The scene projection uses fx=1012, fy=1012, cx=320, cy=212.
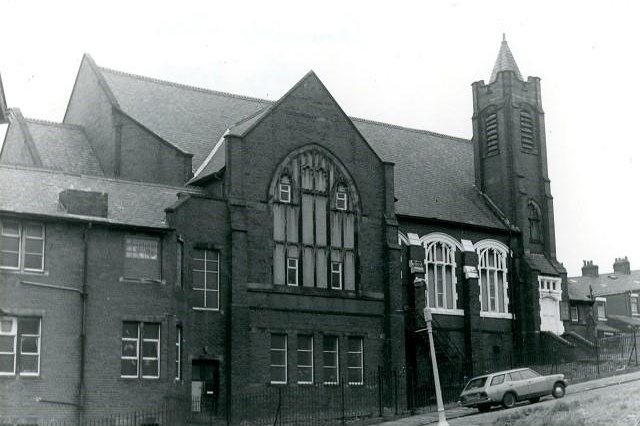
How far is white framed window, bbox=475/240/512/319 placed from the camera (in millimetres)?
49969

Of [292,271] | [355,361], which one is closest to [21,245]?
[292,271]

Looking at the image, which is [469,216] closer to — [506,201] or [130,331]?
[506,201]

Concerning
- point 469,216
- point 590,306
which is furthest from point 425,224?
point 590,306

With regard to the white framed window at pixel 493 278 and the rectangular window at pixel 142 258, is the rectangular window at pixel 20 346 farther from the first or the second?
the white framed window at pixel 493 278

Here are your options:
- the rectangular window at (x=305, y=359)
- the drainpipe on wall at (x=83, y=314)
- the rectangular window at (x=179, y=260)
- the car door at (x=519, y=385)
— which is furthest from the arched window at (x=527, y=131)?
the drainpipe on wall at (x=83, y=314)

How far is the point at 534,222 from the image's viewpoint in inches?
2110

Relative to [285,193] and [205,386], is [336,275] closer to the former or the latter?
[285,193]

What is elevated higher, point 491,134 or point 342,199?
point 491,134

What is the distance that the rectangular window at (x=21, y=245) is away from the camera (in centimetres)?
3350

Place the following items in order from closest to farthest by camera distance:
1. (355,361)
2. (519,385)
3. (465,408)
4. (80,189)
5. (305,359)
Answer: (80,189)
(519,385)
(465,408)
(305,359)
(355,361)

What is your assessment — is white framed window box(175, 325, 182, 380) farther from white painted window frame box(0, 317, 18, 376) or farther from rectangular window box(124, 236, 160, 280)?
white painted window frame box(0, 317, 18, 376)

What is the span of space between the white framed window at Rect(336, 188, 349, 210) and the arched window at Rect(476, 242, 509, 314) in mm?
9892

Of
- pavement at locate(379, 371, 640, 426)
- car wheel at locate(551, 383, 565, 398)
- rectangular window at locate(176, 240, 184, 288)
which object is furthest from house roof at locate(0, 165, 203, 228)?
car wheel at locate(551, 383, 565, 398)

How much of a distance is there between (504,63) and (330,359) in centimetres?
2083
